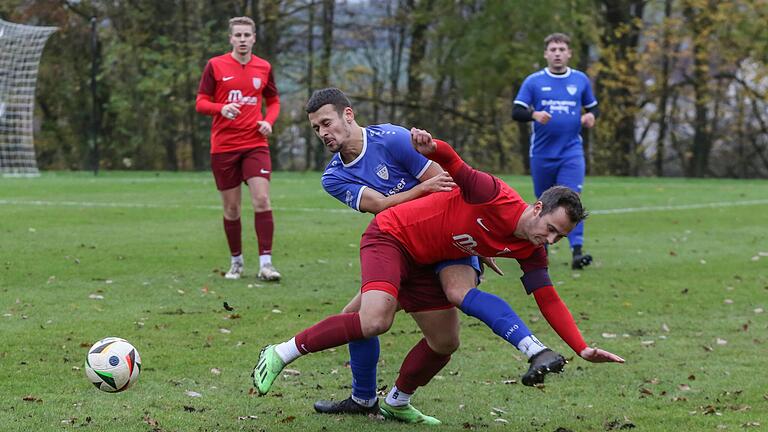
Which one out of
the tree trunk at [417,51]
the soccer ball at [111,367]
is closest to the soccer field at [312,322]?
the soccer ball at [111,367]

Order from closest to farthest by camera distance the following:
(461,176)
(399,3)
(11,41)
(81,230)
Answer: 1. (461,176)
2. (81,230)
3. (11,41)
4. (399,3)

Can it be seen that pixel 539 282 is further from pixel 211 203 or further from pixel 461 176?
pixel 211 203

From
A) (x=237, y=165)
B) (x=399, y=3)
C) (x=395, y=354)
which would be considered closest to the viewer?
(x=395, y=354)

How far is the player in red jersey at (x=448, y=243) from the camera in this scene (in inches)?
200

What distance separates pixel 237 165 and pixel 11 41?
58.3 ft

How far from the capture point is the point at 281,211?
16.8 m

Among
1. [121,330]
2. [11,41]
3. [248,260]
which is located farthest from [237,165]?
[11,41]

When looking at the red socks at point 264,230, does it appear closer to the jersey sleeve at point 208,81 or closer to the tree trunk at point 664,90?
the jersey sleeve at point 208,81

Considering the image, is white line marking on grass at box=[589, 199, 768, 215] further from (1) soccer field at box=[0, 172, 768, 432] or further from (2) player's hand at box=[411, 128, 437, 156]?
(2) player's hand at box=[411, 128, 437, 156]

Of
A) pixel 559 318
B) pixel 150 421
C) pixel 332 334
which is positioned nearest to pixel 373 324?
pixel 332 334

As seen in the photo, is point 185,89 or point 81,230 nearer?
point 81,230

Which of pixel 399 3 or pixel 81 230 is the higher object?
pixel 399 3

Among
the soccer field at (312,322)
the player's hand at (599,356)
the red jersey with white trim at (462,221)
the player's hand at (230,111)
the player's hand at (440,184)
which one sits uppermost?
the player's hand at (230,111)

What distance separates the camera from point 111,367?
5391 mm
